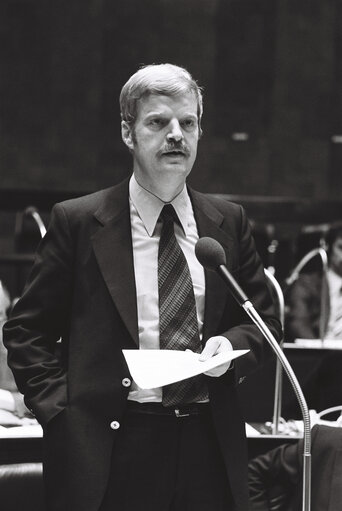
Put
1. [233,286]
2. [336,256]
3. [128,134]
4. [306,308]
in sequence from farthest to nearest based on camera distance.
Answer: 1. [336,256]
2. [306,308]
3. [128,134]
4. [233,286]

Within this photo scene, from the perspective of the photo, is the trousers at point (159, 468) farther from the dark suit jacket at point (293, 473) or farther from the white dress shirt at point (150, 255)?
the dark suit jacket at point (293, 473)

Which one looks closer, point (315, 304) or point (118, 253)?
point (118, 253)

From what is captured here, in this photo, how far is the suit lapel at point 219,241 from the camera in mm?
2061

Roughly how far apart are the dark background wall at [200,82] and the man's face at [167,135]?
273 inches

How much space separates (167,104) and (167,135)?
73 mm

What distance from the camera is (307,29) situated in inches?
364

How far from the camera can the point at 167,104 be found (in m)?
2.06

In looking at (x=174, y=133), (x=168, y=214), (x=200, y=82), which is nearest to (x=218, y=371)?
(x=168, y=214)

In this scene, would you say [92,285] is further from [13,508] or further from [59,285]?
[13,508]

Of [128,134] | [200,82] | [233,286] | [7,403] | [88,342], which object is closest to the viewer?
[233,286]

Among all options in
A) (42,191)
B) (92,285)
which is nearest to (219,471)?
(92,285)

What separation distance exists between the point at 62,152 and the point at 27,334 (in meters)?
7.19

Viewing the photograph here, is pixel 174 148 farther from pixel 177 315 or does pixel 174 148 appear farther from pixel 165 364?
pixel 165 364

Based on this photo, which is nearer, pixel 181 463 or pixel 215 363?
pixel 215 363
